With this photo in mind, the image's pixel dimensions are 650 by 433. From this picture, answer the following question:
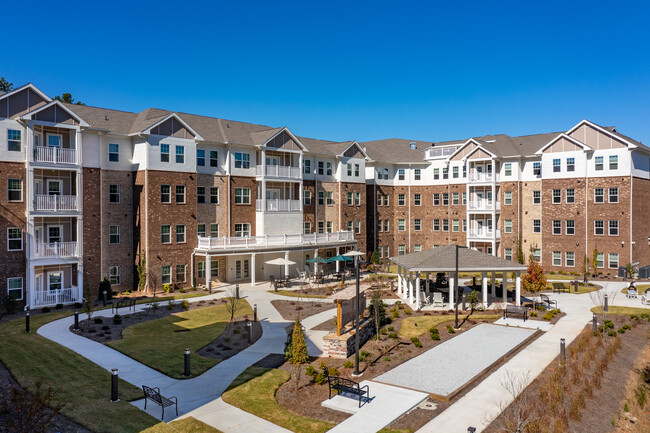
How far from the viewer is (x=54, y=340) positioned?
65.4ft

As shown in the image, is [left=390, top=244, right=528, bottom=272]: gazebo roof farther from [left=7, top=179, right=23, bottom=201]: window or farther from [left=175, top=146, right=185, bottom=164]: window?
[left=7, top=179, right=23, bottom=201]: window

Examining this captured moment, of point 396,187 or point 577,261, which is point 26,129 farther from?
point 577,261

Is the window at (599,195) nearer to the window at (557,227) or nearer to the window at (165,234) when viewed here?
the window at (557,227)

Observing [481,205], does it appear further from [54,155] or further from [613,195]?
[54,155]

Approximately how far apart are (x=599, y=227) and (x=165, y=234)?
37341 mm

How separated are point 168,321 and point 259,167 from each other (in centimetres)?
1809

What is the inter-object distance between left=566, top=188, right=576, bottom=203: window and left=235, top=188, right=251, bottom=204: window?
2938 cm

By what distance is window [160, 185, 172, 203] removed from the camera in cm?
3391

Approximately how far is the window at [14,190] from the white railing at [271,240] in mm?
12146

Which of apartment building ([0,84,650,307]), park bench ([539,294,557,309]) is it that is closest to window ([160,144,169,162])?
apartment building ([0,84,650,307])

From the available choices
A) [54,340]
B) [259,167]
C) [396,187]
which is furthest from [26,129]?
[396,187]

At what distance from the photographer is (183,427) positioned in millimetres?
12000

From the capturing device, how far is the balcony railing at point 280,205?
1555 inches

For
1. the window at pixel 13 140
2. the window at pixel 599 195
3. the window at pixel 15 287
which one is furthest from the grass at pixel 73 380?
the window at pixel 599 195
